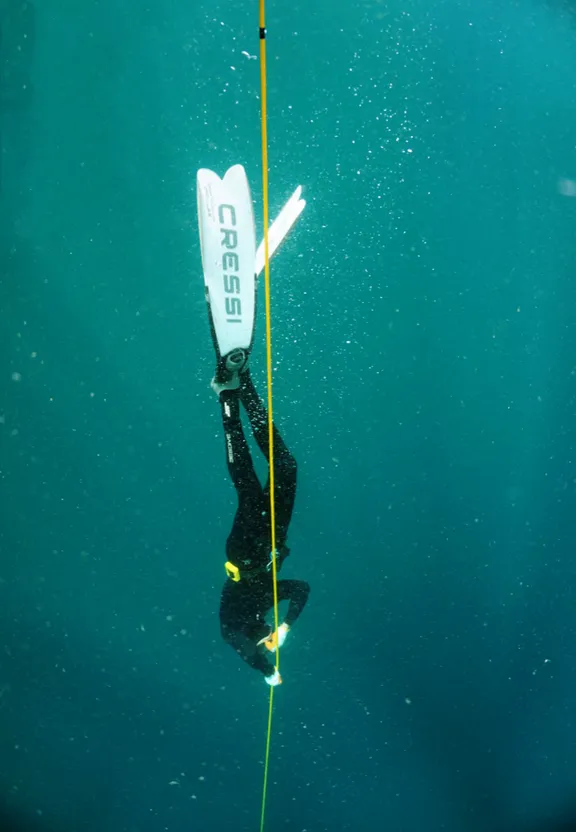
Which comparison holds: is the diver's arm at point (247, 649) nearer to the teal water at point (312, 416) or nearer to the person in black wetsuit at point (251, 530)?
the person in black wetsuit at point (251, 530)

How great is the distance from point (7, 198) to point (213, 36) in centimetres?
104

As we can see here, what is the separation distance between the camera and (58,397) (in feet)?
8.78

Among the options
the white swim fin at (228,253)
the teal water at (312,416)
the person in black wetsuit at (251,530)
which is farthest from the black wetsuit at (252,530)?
the teal water at (312,416)

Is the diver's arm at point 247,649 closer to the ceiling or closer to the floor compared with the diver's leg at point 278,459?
closer to the floor

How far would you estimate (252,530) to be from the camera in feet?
5.75

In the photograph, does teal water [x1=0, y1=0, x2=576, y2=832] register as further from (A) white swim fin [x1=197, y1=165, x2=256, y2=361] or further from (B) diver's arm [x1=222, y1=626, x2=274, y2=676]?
(B) diver's arm [x1=222, y1=626, x2=274, y2=676]

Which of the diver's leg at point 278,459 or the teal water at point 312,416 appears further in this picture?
the teal water at point 312,416

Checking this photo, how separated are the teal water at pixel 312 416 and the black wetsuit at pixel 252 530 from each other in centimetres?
→ 110

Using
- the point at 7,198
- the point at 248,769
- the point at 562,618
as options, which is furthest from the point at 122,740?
the point at 7,198

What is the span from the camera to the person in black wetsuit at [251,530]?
5.30ft

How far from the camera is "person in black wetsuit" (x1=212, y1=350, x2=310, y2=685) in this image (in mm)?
1616

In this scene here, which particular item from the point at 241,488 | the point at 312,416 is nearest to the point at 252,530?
the point at 241,488

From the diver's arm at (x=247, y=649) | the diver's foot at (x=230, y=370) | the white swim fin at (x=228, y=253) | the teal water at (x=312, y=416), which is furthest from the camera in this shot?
the teal water at (x=312, y=416)

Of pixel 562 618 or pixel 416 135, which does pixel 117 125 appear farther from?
pixel 562 618
